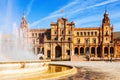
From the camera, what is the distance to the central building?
9169 cm

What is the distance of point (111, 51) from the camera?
92938mm

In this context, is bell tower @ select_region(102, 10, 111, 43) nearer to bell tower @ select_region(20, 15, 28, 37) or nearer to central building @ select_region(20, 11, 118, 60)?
central building @ select_region(20, 11, 118, 60)

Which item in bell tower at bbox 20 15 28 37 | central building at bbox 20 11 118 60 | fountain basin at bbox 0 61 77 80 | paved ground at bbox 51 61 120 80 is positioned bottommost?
paved ground at bbox 51 61 120 80

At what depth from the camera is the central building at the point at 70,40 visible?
9169 centimetres

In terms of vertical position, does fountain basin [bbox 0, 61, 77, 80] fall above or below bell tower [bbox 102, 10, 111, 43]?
below

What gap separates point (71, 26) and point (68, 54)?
11.8m

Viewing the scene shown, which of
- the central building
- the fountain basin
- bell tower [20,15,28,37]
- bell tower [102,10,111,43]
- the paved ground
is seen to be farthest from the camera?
bell tower [20,15,28,37]

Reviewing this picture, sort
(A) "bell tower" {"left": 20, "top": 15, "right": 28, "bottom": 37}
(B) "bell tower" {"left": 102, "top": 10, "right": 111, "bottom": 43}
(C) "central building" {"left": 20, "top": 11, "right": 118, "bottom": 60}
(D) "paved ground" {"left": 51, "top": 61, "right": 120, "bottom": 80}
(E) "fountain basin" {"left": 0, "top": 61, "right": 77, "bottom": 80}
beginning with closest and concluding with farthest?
1. (E) "fountain basin" {"left": 0, "top": 61, "right": 77, "bottom": 80}
2. (D) "paved ground" {"left": 51, "top": 61, "right": 120, "bottom": 80}
3. (C) "central building" {"left": 20, "top": 11, "right": 118, "bottom": 60}
4. (B) "bell tower" {"left": 102, "top": 10, "right": 111, "bottom": 43}
5. (A) "bell tower" {"left": 20, "top": 15, "right": 28, "bottom": 37}

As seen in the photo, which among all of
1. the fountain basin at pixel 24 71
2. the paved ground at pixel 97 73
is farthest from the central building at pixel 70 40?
the fountain basin at pixel 24 71

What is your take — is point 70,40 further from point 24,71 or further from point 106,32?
point 24,71

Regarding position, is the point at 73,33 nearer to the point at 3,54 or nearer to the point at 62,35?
the point at 62,35

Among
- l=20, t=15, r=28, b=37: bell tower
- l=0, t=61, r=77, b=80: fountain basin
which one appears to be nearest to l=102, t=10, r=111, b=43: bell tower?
l=20, t=15, r=28, b=37: bell tower

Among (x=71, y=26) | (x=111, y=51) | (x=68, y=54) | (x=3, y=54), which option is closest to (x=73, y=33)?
(x=71, y=26)

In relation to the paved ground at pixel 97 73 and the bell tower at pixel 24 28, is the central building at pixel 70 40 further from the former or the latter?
the paved ground at pixel 97 73
